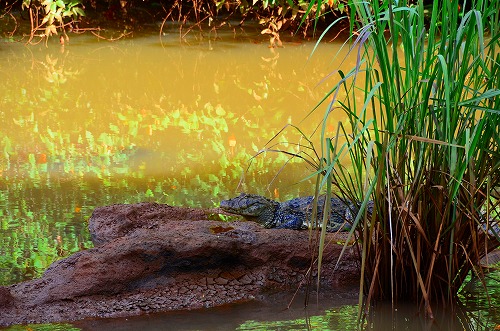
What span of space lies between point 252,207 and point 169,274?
3.82ft

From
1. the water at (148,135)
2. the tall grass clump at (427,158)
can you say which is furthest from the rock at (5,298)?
the tall grass clump at (427,158)

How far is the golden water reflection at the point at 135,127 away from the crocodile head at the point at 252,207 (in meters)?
0.17

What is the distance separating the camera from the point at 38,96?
802 cm

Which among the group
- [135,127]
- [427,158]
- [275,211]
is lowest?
[135,127]

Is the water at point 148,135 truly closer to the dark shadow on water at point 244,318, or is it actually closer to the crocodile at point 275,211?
the dark shadow on water at point 244,318

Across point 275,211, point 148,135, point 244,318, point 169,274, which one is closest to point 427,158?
point 244,318

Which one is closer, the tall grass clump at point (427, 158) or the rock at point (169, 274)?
the tall grass clump at point (427, 158)

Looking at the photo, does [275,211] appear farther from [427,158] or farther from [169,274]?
[427,158]

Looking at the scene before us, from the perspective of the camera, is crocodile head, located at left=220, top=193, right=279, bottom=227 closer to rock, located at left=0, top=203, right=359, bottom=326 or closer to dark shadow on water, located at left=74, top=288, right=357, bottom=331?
rock, located at left=0, top=203, right=359, bottom=326

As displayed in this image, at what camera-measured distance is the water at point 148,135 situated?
160 inches

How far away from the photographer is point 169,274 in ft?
11.8

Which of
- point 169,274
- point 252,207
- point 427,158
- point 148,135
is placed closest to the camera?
point 427,158

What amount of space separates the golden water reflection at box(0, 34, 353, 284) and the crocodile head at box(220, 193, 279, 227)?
0.55ft

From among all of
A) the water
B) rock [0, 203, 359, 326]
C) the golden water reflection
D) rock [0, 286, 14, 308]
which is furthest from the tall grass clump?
rock [0, 286, 14, 308]
